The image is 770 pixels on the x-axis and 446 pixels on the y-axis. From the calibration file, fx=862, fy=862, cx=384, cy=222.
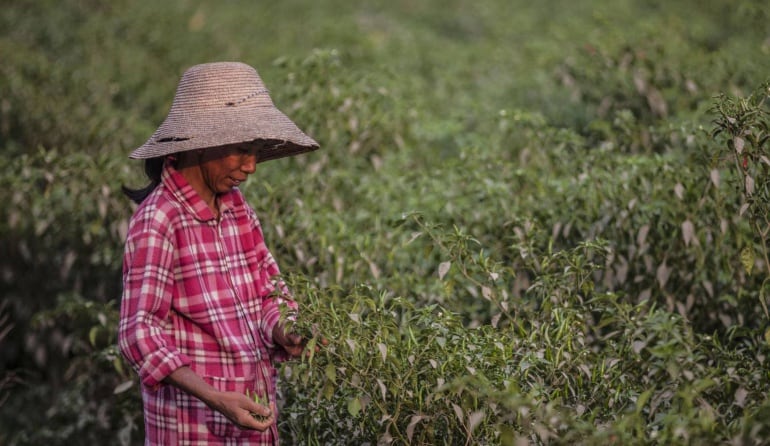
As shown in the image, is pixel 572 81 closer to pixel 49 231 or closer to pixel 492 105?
pixel 492 105

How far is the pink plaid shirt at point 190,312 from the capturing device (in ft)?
7.03

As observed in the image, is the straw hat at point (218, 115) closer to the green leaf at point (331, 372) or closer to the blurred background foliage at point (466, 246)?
the blurred background foliage at point (466, 246)

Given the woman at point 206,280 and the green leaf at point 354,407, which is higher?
the woman at point 206,280

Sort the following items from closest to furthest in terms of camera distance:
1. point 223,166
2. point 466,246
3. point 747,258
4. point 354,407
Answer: point 354,407 → point 223,166 → point 747,258 → point 466,246

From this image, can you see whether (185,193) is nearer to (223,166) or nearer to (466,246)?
(223,166)

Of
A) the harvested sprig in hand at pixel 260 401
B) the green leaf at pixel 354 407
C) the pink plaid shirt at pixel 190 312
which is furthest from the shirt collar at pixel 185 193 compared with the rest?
the green leaf at pixel 354 407

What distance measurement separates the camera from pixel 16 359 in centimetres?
476

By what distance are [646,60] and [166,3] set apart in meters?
7.40

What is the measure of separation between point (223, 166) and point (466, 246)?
967 mm

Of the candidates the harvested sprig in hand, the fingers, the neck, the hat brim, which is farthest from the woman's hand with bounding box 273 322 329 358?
the hat brim

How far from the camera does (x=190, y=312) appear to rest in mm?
2275

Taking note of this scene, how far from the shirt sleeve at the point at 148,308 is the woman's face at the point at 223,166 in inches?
9.1

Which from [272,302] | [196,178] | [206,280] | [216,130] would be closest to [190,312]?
[206,280]

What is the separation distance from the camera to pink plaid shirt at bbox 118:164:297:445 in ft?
7.03
